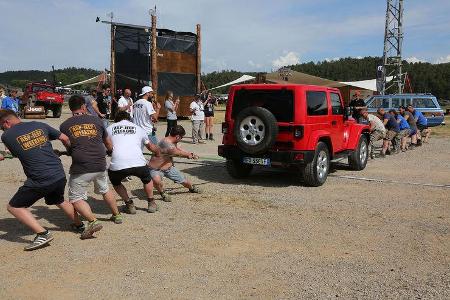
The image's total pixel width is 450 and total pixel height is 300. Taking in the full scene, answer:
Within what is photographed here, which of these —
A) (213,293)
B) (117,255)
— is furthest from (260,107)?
(213,293)

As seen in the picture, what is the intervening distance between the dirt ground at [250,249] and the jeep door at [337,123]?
128 cm

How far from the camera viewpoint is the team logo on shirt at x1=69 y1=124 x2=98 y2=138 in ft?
16.9

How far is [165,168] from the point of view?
22.6 ft

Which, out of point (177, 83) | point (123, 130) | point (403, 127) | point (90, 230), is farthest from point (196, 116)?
point (177, 83)

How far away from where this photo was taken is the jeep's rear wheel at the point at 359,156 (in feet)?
32.7

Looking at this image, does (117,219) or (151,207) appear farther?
(151,207)

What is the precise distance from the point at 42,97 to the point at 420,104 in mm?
20276

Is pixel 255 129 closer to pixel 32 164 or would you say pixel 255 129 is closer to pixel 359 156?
pixel 359 156

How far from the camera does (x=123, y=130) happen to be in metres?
5.86

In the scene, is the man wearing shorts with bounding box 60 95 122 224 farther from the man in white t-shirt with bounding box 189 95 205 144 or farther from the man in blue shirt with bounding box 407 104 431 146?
the man in blue shirt with bounding box 407 104 431 146

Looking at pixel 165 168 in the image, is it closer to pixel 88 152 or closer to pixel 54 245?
pixel 88 152

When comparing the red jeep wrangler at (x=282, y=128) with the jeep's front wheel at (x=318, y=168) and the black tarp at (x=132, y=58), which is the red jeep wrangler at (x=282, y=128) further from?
the black tarp at (x=132, y=58)

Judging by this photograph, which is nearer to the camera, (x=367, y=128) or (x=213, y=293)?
(x=213, y=293)

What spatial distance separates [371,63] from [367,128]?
105760mm
